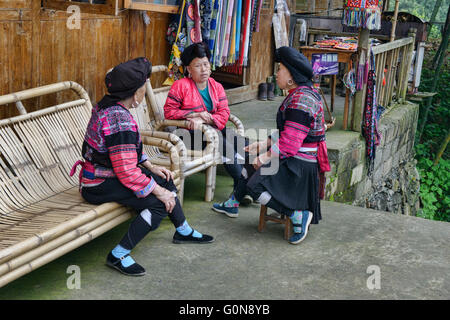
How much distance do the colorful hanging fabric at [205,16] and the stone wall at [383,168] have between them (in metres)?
1.75

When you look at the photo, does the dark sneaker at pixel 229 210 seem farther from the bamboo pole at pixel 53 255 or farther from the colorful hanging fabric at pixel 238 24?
the colorful hanging fabric at pixel 238 24

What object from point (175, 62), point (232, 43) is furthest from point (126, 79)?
point (232, 43)

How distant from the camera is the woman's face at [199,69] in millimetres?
4418

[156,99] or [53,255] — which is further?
[156,99]

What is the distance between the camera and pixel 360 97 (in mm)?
6312

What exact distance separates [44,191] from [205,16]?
291 cm

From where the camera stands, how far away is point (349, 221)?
14.6 feet

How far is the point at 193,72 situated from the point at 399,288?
7.52ft

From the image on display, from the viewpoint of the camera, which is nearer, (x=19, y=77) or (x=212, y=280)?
(x=212, y=280)

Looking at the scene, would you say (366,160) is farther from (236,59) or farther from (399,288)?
(399,288)

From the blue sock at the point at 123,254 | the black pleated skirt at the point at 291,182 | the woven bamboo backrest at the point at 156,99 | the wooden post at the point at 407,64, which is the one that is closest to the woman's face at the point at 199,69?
the woven bamboo backrest at the point at 156,99

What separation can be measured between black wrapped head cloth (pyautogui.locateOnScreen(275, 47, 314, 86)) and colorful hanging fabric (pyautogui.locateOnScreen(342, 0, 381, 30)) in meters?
2.73

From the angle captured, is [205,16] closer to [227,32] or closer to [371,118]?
[227,32]
